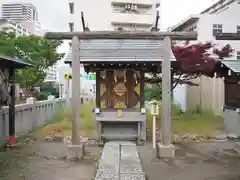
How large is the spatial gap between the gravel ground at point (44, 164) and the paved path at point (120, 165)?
472 mm

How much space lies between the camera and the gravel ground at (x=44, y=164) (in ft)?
22.9

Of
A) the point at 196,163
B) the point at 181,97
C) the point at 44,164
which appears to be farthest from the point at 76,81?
the point at 181,97

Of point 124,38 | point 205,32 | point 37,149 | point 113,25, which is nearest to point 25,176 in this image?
point 37,149

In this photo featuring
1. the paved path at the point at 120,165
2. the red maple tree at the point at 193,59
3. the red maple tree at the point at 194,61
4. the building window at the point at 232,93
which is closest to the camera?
the paved path at the point at 120,165

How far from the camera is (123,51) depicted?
9109 mm

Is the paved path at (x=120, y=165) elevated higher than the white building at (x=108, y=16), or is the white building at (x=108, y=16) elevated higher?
the white building at (x=108, y=16)

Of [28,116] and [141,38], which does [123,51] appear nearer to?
[141,38]

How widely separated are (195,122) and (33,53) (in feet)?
49.0

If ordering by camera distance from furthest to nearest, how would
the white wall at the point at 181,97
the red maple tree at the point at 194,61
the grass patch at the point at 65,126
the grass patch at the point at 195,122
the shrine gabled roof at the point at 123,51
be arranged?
the white wall at the point at 181,97
the red maple tree at the point at 194,61
the grass patch at the point at 195,122
the grass patch at the point at 65,126
the shrine gabled roof at the point at 123,51

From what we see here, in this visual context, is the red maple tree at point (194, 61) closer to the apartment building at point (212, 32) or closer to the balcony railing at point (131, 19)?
the apartment building at point (212, 32)

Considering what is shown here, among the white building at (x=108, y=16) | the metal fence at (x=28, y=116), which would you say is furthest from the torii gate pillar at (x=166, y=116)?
the white building at (x=108, y=16)

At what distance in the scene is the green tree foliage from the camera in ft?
81.1

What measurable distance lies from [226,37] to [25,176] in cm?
518

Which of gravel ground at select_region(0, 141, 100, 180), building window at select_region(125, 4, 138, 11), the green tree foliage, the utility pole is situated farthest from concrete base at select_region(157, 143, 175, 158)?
building window at select_region(125, 4, 138, 11)
